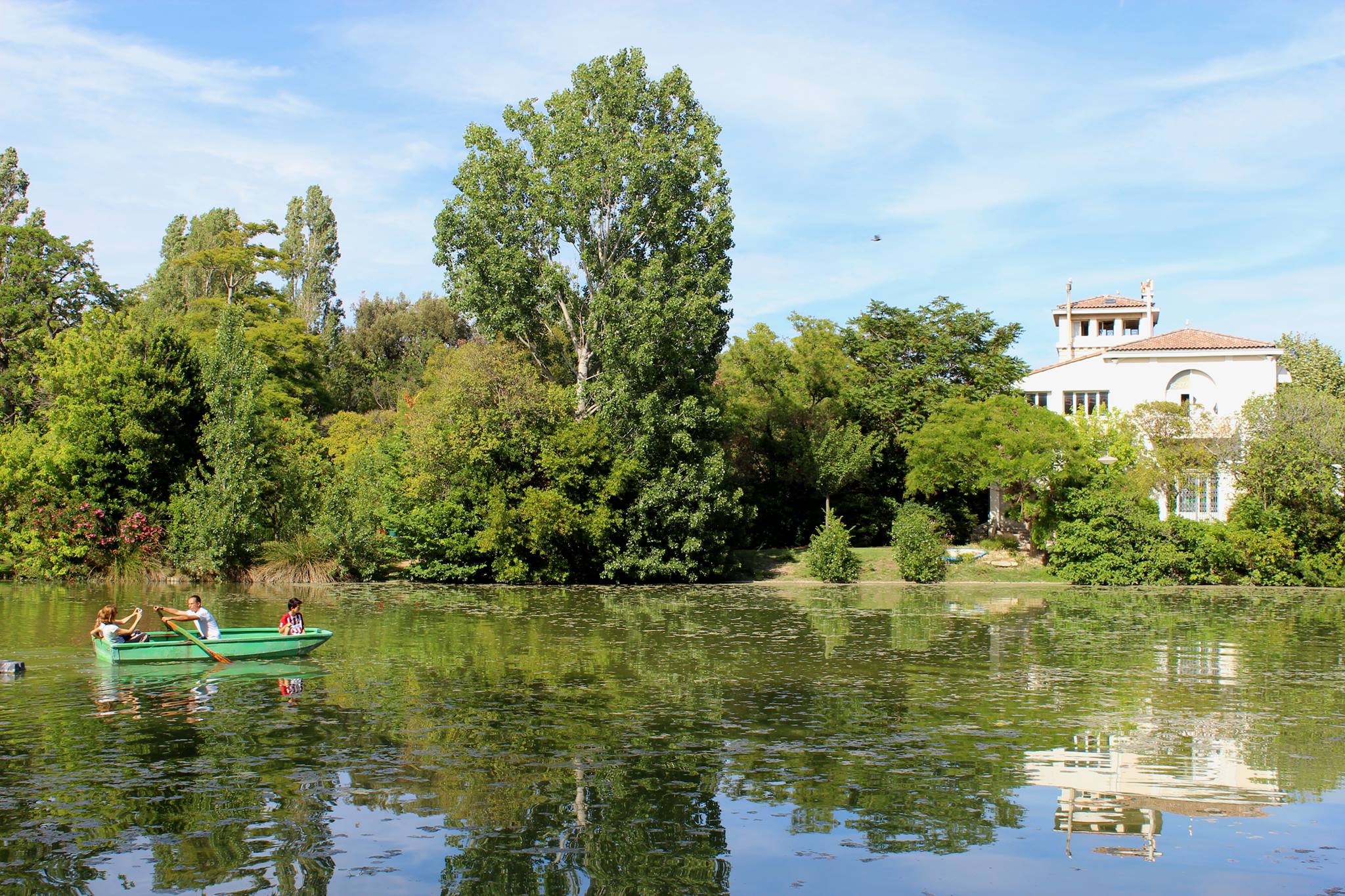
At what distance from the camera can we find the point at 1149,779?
40.3ft

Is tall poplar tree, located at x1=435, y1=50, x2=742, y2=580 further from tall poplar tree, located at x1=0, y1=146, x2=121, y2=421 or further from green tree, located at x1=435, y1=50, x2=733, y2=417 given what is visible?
tall poplar tree, located at x1=0, y1=146, x2=121, y2=421

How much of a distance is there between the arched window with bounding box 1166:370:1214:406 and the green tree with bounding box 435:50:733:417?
2310 centimetres

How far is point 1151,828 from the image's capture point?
34.8 feet

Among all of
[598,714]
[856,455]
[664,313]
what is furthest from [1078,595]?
[598,714]

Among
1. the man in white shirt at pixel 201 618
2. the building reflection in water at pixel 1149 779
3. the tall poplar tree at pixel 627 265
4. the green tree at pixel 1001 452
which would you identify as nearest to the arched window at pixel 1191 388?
the green tree at pixel 1001 452

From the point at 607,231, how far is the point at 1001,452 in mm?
19437

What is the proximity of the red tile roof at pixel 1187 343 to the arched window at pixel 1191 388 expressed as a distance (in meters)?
1.32

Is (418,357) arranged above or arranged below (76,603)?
above

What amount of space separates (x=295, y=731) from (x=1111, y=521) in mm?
37192

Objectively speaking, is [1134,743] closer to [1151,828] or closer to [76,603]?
[1151,828]

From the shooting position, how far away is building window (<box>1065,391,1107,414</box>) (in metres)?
53.1

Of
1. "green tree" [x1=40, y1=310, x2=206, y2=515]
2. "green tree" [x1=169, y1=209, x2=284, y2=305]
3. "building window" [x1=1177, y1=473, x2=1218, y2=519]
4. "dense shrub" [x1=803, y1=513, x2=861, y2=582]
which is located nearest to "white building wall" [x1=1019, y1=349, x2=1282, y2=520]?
"building window" [x1=1177, y1=473, x2=1218, y2=519]

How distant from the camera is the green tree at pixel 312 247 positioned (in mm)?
83125

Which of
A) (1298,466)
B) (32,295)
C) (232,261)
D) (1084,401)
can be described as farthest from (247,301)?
(1298,466)
